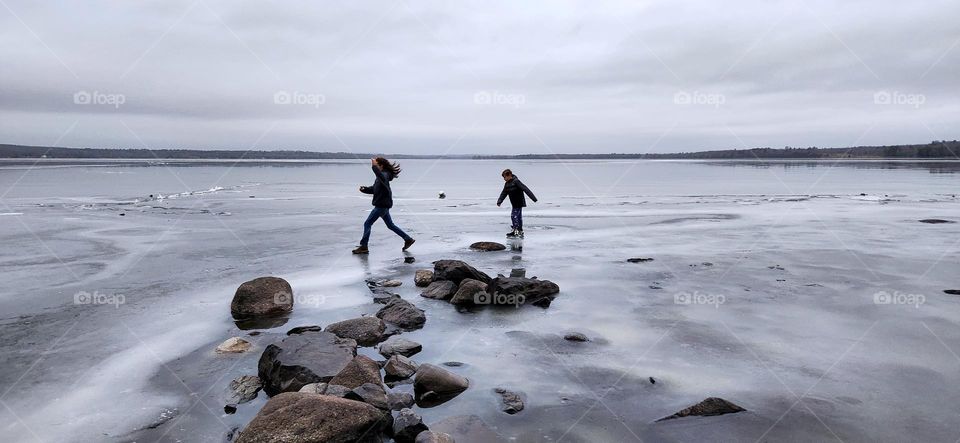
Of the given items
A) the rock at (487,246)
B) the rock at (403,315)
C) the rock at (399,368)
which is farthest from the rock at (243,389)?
the rock at (487,246)

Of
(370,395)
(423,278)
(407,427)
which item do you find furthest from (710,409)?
(423,278)

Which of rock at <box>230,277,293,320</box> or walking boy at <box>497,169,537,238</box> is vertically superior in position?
walking boy at <box>497,169,537,238</box>

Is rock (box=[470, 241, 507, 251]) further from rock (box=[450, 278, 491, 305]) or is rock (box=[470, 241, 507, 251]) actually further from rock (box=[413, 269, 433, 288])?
rock (box=[450, 278, 491, 305])

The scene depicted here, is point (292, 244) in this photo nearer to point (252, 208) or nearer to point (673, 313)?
point (673, 313)

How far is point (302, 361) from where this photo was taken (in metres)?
5.66

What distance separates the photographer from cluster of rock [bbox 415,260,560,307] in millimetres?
8833

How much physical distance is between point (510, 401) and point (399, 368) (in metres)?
1.27

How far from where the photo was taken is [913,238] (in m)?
15.5

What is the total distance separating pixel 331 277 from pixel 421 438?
688 cm

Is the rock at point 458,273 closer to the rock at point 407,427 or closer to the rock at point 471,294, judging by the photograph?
the rock at point 471,294

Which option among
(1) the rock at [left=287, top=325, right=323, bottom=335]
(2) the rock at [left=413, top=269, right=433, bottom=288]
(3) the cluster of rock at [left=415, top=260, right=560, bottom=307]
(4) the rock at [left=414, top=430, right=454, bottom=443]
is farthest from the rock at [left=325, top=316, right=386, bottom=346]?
(2) the rock at [left=413, top=269, right=433, bottom=288]

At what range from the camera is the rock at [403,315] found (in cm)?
764

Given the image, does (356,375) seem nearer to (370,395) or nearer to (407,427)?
(370,395)

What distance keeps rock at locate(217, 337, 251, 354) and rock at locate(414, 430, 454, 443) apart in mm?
3154
